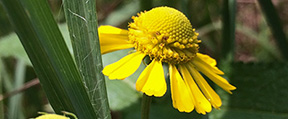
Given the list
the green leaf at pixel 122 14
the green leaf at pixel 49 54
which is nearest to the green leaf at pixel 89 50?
Answer: the green leaf at pixel 49 54

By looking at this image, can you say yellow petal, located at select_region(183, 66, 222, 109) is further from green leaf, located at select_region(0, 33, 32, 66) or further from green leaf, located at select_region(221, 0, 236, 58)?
green leaf, located at select_region(0, 33, 32, 66)

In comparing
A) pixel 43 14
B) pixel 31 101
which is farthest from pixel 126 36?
pixel 31 101

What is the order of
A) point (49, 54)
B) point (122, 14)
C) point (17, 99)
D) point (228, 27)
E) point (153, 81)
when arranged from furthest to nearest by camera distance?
1. point (122, 14)
2. point (17, 99)
3. point (228, 27)
4. point (153, 81)
5. point (49, 54)

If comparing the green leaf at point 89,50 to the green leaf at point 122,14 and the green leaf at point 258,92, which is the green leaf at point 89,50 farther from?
the green leaf at point 122,14

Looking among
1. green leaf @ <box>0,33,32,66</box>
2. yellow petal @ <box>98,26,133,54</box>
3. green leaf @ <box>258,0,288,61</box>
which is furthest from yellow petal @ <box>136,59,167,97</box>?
green leaf @ <box>0,33,32,66</box>

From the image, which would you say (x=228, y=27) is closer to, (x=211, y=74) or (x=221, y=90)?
(x=221, y=90)

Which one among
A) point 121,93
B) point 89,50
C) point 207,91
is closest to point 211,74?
point 207,91
